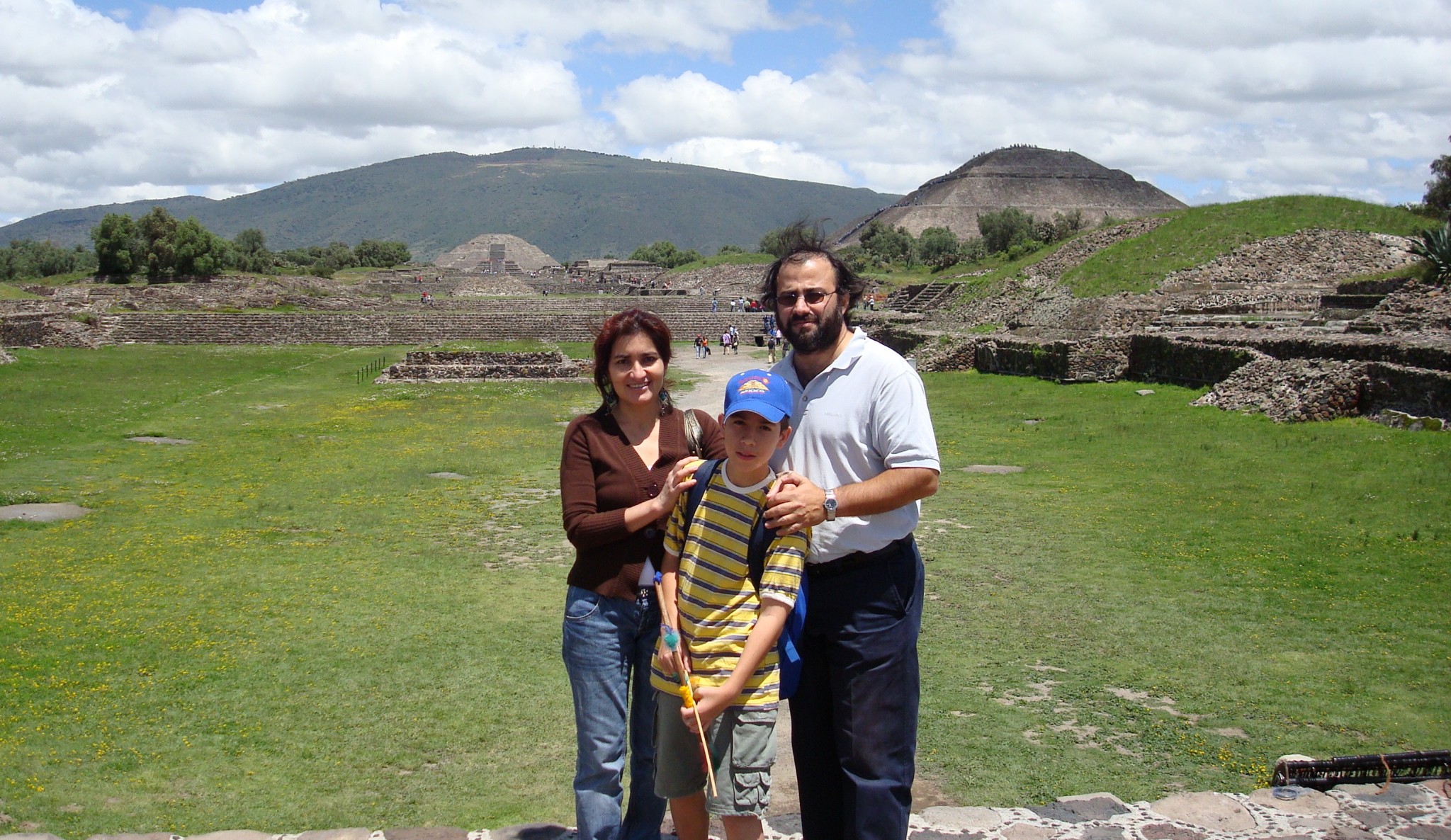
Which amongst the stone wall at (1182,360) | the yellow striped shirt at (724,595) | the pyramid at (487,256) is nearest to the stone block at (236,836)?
the yellow striped shirt at (724,595)

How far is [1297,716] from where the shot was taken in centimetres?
484

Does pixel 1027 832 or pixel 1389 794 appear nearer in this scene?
pixel 1027 832

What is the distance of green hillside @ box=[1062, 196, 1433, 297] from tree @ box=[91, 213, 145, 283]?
4327 cm

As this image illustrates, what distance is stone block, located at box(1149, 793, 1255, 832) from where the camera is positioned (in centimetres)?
349

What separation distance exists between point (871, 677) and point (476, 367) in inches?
974

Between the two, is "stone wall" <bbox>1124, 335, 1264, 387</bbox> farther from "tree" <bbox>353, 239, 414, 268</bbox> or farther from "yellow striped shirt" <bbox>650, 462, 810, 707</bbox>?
"tree" <bbox>353, 239, 414, 268</bbox>

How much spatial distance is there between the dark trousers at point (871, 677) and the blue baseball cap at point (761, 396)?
45cm

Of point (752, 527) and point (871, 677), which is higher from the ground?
point (752, 527)

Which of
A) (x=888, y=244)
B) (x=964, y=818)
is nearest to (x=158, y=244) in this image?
(x=888, y=244)

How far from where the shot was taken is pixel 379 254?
84500 mm

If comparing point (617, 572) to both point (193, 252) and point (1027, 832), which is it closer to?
point (1027, 832)

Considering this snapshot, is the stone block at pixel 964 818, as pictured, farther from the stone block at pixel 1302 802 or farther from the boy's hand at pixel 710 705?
the boy's hand at pixel 710 705

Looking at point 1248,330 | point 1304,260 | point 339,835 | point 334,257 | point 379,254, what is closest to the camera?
point 339,835

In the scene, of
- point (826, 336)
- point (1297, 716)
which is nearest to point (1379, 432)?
point (1297, 716)
